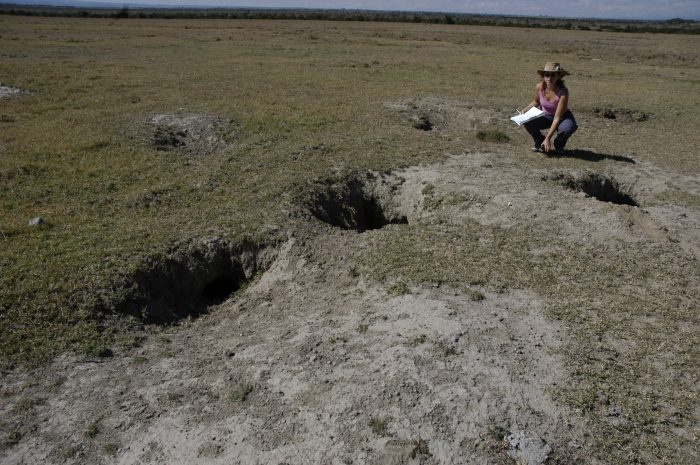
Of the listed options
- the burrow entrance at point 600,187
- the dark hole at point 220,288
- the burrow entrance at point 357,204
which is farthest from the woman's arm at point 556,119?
the dark hole at point 220,288

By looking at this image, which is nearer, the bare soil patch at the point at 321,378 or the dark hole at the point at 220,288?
the bare soil patch at the point at 321,378

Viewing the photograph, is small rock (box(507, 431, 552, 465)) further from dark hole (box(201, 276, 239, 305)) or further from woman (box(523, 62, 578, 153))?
woman (box(523, 62, 578, 153))

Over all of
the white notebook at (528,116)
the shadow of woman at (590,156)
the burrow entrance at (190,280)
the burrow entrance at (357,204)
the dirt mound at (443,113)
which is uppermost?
the white notebook at (528,116)

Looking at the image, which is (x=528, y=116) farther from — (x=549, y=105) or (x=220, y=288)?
(x=220, y=288)

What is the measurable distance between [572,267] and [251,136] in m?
7.50

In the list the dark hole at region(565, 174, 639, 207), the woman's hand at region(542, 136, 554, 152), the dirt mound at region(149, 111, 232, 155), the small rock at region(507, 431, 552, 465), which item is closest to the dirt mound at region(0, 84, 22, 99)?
the dirt mound at region(149, 111, 232, 155)

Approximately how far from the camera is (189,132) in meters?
11.9

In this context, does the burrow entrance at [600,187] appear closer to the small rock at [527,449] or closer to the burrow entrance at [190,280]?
the burrow entrance at [190,280]

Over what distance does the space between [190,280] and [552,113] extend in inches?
314

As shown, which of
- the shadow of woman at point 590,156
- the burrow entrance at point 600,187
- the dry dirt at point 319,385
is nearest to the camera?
the dry dirt at point 319,385

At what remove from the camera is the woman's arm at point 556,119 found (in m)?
10.4

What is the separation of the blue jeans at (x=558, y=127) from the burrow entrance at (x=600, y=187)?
4.42 ft

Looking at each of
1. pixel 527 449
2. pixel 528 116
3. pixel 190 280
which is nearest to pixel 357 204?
pixel 190 280

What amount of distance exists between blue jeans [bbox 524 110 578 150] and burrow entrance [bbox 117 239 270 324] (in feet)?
22.3
